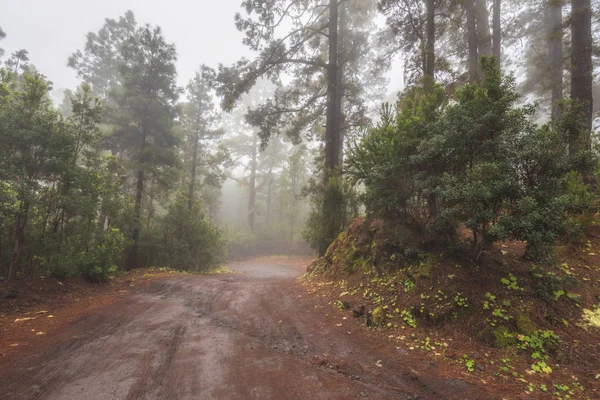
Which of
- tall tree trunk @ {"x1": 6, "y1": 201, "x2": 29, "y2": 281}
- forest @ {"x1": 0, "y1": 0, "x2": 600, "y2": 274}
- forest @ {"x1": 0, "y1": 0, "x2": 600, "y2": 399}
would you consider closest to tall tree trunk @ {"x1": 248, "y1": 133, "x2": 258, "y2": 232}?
forest @ {"x1": 0, "y1": 0, "x2": 600, "y2": 274}

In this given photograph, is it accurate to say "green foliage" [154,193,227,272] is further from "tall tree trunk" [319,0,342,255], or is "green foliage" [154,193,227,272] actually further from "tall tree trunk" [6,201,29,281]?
"tall tree trunk" [319,0,342,255]

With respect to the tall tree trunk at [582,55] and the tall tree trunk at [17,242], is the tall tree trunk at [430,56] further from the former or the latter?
the tall tree trunk at [17,242]

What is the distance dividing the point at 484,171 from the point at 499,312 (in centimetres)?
237

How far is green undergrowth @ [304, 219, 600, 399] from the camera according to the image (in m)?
3.64

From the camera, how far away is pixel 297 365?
3.99 metres

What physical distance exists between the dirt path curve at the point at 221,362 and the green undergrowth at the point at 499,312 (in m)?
0.63

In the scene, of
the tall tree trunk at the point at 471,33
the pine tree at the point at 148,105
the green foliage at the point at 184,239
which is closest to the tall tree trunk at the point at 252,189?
the green foliage at the point at 184,239

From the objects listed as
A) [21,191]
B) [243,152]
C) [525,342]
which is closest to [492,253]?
[525,342]

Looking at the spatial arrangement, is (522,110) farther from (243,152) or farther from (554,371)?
(243,152)

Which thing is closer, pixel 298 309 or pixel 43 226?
pixel 298 309

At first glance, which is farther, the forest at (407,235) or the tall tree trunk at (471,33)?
the tall tree trunk at (471,33)

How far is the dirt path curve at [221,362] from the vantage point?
3.35 metres

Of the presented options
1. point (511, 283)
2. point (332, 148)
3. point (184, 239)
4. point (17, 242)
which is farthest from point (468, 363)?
point (184, 239)

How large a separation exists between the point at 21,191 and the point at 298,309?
8.22 m
